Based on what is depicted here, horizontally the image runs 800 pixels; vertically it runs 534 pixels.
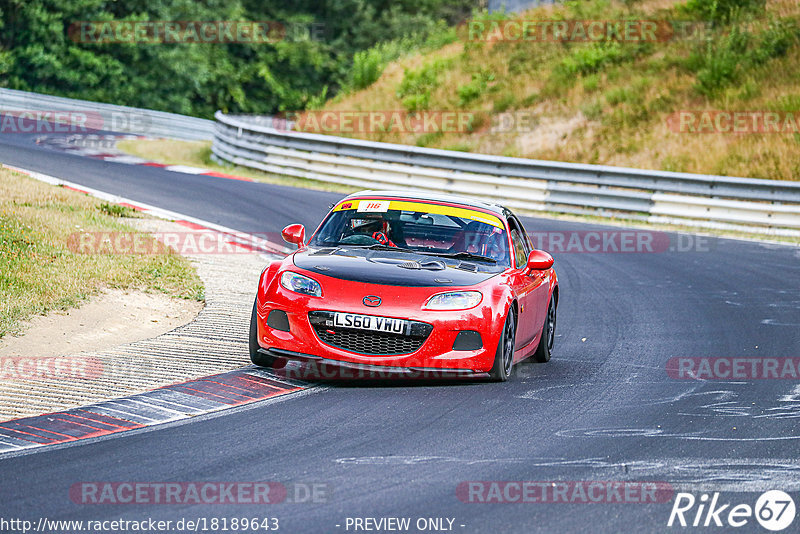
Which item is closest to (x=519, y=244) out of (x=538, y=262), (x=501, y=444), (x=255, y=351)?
(x=538, y=262)

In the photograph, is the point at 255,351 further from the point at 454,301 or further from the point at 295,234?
the point at 454,301

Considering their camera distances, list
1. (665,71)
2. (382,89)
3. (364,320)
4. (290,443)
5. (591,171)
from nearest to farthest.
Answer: (290,443) < (364,320) < (591,171) < (665,71) < (382,89)

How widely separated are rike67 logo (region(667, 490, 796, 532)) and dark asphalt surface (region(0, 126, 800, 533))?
0.07 meters

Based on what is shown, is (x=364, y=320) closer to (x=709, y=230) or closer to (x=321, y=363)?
(x=321, y=363)

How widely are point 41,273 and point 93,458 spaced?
19.3 ft

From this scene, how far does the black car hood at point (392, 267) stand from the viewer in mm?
8695

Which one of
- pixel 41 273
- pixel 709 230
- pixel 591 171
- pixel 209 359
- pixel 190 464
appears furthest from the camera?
pixel 591 171

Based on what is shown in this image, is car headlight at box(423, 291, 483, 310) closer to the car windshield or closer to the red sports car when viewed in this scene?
the red sports car

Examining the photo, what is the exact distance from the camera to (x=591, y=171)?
23703 millimetres

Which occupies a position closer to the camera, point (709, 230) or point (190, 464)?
point (190, 464)

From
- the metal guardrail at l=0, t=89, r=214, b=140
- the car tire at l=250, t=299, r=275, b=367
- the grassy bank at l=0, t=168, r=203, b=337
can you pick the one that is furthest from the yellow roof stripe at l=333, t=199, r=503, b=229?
the metal guardrail at l=0, t=89, r=214, b=140

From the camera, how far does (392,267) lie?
8.91 m

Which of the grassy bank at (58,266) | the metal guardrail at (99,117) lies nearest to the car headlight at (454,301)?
the grassy bank at (58,266)

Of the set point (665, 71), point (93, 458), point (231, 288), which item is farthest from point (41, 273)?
point (665, 71)
